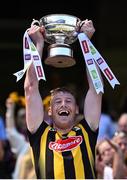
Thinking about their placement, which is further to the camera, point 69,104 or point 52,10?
point 52,10

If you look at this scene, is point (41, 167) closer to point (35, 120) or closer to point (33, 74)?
point (35, 120)

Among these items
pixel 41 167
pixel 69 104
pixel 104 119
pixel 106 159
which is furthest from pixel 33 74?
pixel 104 119

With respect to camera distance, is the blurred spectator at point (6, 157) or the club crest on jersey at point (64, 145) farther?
the blurred spectator at point (6, 157)

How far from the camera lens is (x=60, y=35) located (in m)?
4.95

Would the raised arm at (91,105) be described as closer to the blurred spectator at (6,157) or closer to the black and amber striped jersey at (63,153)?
the black and amber striped jersey at (63,153)

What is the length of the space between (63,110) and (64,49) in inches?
16.2

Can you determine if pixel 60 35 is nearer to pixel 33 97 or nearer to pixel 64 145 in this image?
pixel 33 97

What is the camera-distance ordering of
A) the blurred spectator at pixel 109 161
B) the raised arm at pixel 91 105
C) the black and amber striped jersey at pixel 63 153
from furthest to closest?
the blurred spectator at pixel 109 161 → the raised arm at pixel 91 105 → the black and amber striped jersey at pixel 63 153

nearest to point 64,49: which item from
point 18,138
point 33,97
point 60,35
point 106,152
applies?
point 60,35

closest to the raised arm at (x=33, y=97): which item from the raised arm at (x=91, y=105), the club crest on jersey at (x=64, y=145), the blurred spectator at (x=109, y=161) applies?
the club crest on jersey at (x=64, y=145)

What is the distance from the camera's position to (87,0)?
12867 millimetres

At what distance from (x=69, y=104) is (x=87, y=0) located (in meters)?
8.12

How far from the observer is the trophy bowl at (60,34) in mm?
4879

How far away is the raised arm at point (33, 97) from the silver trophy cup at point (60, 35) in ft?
0.24
